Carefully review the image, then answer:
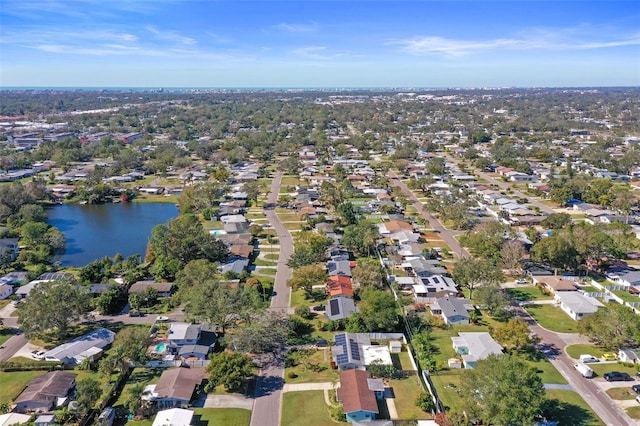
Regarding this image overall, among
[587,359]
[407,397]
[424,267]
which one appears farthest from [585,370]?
[424,267]

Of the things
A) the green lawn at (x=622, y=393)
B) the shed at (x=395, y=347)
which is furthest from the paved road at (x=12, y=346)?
the green lawn at (x=622, y=393)

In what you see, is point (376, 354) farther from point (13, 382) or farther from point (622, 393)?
point (13, 382)

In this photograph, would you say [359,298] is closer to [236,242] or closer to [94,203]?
[236,242]

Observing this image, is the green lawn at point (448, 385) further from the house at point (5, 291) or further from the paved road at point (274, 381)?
the house at point (5, 291)

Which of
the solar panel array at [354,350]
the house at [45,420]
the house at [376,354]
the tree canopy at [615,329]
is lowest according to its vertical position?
the house at [45,420]

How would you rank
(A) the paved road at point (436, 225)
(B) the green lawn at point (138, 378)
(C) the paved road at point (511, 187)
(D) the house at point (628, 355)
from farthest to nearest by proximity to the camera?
(C) the paved road at point (511, 187), (A) the paved road at point (436, 225), (D) the house at point (628, 355), (B) the green lawn at point (138, 378)

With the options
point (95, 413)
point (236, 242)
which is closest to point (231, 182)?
point (236, 242)
